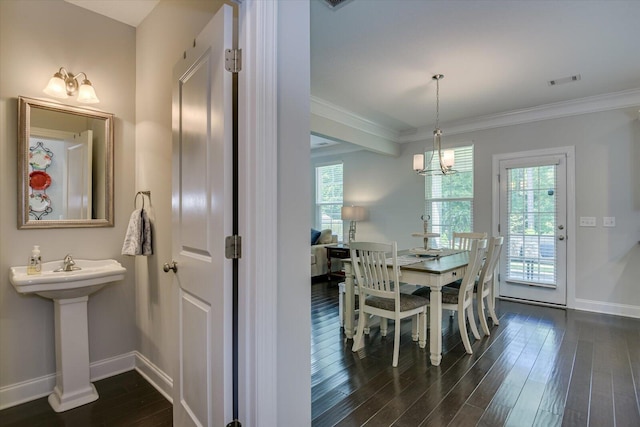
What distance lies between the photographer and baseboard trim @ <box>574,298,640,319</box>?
3.72 metres

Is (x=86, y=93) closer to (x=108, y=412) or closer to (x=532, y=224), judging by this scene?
(x=108, y=412)

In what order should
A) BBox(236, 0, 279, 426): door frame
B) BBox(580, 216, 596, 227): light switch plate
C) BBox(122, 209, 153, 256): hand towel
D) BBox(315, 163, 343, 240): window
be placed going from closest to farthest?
BBox(236, 0, 279, 426): door frame, BBox(122, 209, 153, 256): hand towel, BBox(580, 216, 596, 227): light switch plate, BBox(315, 163, 343, 240): window

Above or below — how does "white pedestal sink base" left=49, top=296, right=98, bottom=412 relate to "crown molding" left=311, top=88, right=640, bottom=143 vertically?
below

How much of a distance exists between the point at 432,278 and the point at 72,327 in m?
2.52

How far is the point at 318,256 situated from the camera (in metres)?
5.63

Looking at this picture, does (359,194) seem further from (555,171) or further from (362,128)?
(555,171)

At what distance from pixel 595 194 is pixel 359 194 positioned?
3.44 metres

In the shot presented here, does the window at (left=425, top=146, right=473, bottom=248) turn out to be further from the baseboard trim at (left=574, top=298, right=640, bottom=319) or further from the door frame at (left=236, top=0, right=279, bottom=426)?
the door frame at (left=236, top=0, right=279, bottom=426)

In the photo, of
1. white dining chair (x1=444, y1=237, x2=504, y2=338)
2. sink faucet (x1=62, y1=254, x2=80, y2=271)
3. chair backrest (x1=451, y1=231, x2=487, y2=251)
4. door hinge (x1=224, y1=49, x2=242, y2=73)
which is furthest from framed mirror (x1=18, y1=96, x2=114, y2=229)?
chair backrest (x1=451, y1=231, x2=487, y2=251)

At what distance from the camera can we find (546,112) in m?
4.21

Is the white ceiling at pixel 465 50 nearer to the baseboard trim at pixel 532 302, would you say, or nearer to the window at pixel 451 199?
the window at pixel 451 199

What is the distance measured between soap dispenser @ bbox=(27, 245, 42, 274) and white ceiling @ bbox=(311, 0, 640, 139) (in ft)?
7.84

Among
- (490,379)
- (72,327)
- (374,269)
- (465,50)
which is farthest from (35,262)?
(465,50)

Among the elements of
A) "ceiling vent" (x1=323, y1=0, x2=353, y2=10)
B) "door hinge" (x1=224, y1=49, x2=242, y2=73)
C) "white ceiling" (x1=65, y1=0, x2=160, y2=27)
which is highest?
"white ceiling" (x1=65, y1=0, x2=160, y2=27)
